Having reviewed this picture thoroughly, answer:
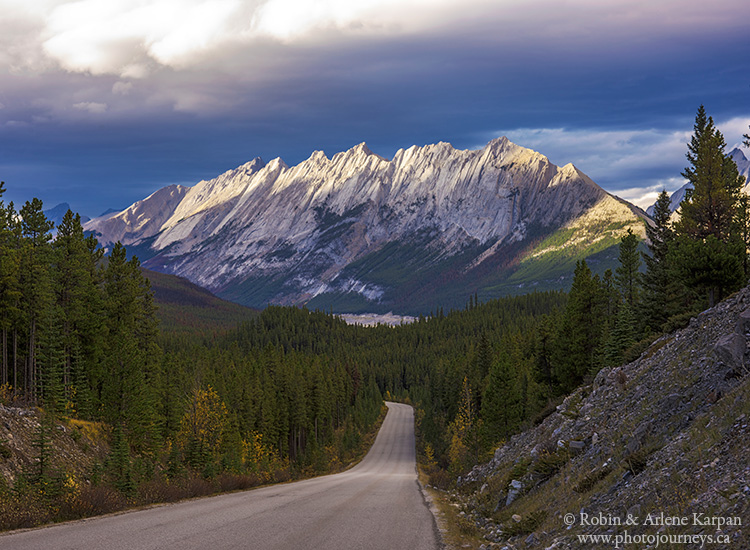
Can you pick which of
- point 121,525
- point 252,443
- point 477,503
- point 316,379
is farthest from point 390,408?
point 121,525

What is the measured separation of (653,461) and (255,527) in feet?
39.7

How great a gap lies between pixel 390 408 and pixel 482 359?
81.2 metres

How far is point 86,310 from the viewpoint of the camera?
52.8 metres

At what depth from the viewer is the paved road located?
47.3 feet

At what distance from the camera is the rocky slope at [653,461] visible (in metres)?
10.9

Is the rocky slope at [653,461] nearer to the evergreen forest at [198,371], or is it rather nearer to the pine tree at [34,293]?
the evergreen forest at [198,371]

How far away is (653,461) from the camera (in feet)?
47.0

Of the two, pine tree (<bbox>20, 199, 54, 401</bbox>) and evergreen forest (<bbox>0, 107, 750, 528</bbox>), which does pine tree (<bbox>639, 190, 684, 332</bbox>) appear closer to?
evergreen forest (<bbox>0, 107, 750, 528</bbox>)

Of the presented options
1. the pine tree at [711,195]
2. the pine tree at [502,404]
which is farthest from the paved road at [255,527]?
the pine tree at [711,195]

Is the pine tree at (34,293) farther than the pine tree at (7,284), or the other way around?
the pine tree at (34,293)

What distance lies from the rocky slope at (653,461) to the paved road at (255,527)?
136 inches

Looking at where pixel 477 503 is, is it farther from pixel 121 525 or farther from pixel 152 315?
pixel 152 315

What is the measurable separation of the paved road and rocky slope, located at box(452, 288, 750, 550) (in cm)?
345

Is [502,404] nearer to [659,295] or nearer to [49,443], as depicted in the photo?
[659,295]
